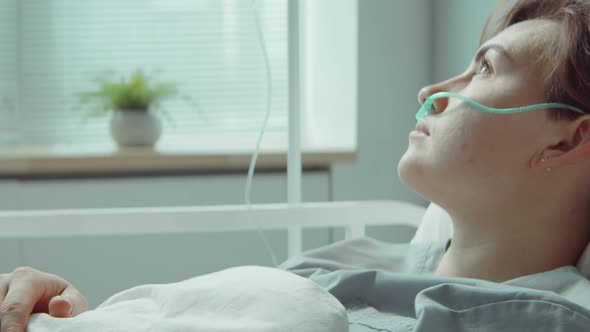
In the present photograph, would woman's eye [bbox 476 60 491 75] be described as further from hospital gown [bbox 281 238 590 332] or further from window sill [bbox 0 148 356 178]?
window sill [bbox 0 148 356 178]

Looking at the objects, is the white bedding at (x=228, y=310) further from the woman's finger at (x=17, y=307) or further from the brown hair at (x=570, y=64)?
the brown hair at (x=570, y=64)

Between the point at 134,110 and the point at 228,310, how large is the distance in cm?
186

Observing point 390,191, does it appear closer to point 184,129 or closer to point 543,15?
point 184,129

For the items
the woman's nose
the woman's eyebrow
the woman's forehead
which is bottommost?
the woman's nose

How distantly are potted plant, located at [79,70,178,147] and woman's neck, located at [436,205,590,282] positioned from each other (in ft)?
5.51

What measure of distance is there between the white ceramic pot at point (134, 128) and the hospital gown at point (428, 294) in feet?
4.86

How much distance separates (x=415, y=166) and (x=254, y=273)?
32cm

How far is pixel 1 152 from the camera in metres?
2.58

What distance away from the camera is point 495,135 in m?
1.06

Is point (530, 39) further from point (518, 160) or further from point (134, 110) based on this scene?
point (134, 110)

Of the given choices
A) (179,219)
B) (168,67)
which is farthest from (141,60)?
(179,219)

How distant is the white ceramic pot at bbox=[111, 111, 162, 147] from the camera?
2582mm

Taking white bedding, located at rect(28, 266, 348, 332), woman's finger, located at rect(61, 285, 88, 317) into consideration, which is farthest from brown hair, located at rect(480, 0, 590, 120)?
woman's finger, located at rect(61, 285, 88, 317)

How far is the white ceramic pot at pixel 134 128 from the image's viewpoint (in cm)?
258
